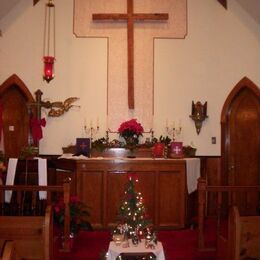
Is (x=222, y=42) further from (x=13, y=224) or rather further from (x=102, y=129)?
(x=13, y=224)

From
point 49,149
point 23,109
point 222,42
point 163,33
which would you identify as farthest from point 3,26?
point 222,42

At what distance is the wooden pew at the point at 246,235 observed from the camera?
3.04 meters

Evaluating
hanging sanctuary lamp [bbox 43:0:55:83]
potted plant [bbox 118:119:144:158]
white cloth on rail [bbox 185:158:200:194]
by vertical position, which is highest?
hanging sanctuary lamp [bbox 43:0:55:83]

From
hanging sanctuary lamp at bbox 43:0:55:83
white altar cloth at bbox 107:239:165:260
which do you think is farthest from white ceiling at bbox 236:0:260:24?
white altar cloth at bbox 107:239:165:260

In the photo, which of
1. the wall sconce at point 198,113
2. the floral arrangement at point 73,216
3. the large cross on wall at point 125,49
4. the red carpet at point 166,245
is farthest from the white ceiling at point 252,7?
the floral arrangement at point 73,216

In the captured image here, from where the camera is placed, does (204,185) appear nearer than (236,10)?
Yes

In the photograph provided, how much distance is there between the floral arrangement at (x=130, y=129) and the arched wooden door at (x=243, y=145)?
150cm

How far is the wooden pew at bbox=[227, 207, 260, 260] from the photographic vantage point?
304 cm

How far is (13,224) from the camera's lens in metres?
3.06

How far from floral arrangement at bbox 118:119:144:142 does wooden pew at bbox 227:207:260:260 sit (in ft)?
10.8

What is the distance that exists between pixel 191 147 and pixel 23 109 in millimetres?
2900

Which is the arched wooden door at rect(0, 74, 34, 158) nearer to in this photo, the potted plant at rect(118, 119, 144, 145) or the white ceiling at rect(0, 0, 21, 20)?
the white ceiling at rect(0, 0, 21, 20)

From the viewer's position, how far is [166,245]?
4883 mm

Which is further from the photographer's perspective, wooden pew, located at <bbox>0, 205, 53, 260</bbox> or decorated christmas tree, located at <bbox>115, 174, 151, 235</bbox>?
decorated christmas tree, located at <bbox>115, 174, 151, 235</bbox>
